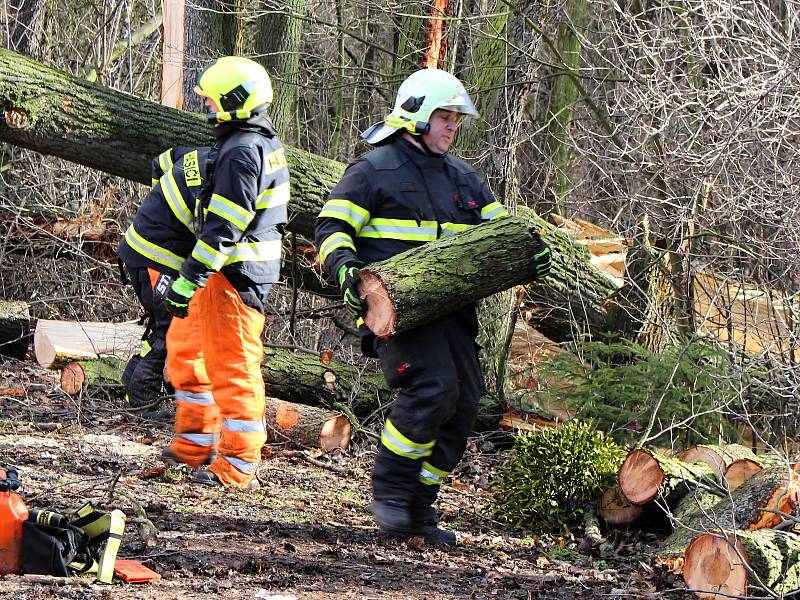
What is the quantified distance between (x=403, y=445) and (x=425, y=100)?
170cm

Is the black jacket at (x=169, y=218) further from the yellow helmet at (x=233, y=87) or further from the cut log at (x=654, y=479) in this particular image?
the cut log at (x=654, y=479)

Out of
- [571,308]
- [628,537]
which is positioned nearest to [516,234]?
[628,537]

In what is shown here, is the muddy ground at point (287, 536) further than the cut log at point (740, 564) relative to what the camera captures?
Yes

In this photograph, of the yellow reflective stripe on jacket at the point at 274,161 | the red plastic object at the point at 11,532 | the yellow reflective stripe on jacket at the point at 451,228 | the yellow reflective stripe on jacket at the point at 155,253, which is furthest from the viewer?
the yellow reflective stripe on jacket at the point at 155,253

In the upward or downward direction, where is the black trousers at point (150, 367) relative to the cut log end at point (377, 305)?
downward

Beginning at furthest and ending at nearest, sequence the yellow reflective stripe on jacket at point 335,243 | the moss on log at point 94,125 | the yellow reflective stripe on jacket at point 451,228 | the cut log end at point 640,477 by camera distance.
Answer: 1. the moss on log at point 94,125
2. the cut log end at point 640,477
3. the yellow reflective stripe on jacket at point 451,228
4. the yellow reflective stripe on jacket at point 335,243

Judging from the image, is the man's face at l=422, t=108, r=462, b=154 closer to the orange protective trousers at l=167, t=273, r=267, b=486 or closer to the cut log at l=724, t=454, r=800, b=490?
the orange protective trousers at l=167, t=273, r=267, b=486

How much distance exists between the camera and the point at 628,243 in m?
7.78

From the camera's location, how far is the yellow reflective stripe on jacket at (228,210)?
5309 millimetres

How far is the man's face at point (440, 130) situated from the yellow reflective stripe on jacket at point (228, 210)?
1.12 m

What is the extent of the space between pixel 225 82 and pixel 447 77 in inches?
52.8

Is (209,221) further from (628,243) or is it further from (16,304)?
(16,304)

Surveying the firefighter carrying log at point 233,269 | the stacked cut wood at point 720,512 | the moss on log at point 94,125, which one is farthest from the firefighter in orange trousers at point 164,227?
the stacked cut wood at point 720,512

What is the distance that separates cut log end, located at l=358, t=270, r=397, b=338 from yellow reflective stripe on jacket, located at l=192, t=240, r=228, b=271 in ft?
3.42
